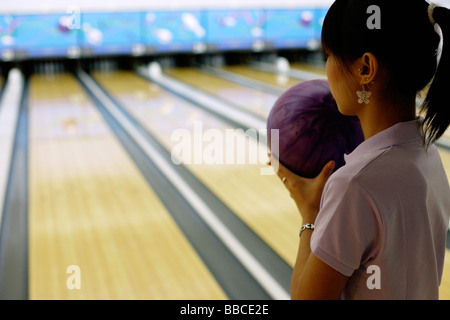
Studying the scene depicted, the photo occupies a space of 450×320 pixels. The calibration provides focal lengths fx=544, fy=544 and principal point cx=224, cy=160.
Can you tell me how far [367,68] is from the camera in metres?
0.60

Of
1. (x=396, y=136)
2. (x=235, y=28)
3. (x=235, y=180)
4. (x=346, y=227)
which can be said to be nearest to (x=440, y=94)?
(x=396, y=136)

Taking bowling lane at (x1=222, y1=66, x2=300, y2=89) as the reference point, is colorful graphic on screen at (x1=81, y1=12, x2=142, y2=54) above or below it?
above

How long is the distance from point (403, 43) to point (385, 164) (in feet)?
0.43

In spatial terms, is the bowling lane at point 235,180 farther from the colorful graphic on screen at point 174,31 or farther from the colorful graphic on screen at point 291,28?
the colorful graphic on screen at point 291,28

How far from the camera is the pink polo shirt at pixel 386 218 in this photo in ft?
1.91

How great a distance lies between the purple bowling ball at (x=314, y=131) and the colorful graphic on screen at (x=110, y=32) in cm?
774

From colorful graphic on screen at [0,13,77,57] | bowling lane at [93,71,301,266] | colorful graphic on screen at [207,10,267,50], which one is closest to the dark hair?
bowling lane at [93,71,301,266]

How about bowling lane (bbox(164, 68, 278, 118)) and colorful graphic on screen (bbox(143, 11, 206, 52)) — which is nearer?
bowling lane (bbox(164, 68, 278, 118))

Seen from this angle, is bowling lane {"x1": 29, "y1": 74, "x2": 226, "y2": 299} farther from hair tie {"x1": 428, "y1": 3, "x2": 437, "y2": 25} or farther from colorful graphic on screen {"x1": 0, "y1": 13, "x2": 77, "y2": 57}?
colorful graphic on screen {"x1": 0, "y1": 13, "x2": 77, "y2": 57}

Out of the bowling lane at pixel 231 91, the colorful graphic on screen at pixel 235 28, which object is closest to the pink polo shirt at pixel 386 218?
the bowling lane at pixel 231 91

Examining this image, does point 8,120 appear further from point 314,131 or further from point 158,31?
point 314,131

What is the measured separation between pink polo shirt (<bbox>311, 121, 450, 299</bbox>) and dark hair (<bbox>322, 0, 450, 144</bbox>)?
4 cm

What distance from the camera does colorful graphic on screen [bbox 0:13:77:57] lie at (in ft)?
25.4
